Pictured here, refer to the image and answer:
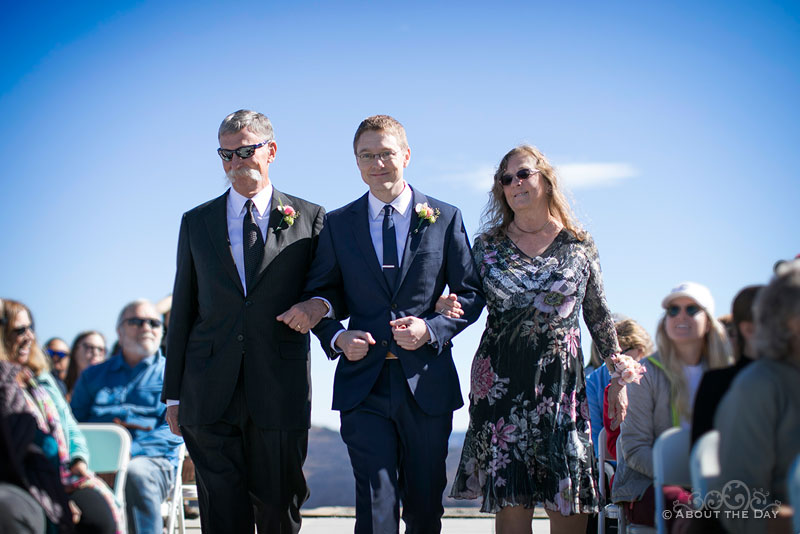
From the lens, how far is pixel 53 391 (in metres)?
3.61

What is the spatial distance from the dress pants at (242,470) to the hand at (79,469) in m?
0.99

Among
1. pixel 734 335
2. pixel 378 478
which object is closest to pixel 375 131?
pixel 378 478

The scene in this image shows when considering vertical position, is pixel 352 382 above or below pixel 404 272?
below

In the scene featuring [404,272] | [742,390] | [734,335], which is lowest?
[742,390]

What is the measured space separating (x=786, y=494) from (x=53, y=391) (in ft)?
9.07

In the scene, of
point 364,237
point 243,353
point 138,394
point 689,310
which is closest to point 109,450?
point 243,353

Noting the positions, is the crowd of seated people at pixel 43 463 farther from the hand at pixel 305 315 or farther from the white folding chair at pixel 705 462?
the white folding chair at pixel 705 462

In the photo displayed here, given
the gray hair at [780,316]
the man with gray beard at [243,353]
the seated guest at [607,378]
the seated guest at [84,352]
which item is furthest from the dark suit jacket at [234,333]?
A: the gray hair at [780,316]

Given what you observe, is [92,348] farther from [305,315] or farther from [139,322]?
[305,315]

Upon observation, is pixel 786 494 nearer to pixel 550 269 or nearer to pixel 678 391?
pixel 678 391

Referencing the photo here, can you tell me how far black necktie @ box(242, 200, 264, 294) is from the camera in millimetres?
4637

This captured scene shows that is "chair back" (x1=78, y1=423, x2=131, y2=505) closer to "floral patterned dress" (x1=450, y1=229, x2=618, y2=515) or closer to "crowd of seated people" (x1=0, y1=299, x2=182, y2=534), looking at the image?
"crowd of seated people" (x1=0, y1=299, x2=182, y2=534)

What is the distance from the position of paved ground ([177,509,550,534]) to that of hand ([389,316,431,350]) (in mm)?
3393

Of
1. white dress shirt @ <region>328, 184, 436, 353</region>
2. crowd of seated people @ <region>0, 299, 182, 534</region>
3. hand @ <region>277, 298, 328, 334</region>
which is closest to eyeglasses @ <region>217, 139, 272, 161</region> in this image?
white dress shirt @ <region>328, 184, 436, 353</region>
